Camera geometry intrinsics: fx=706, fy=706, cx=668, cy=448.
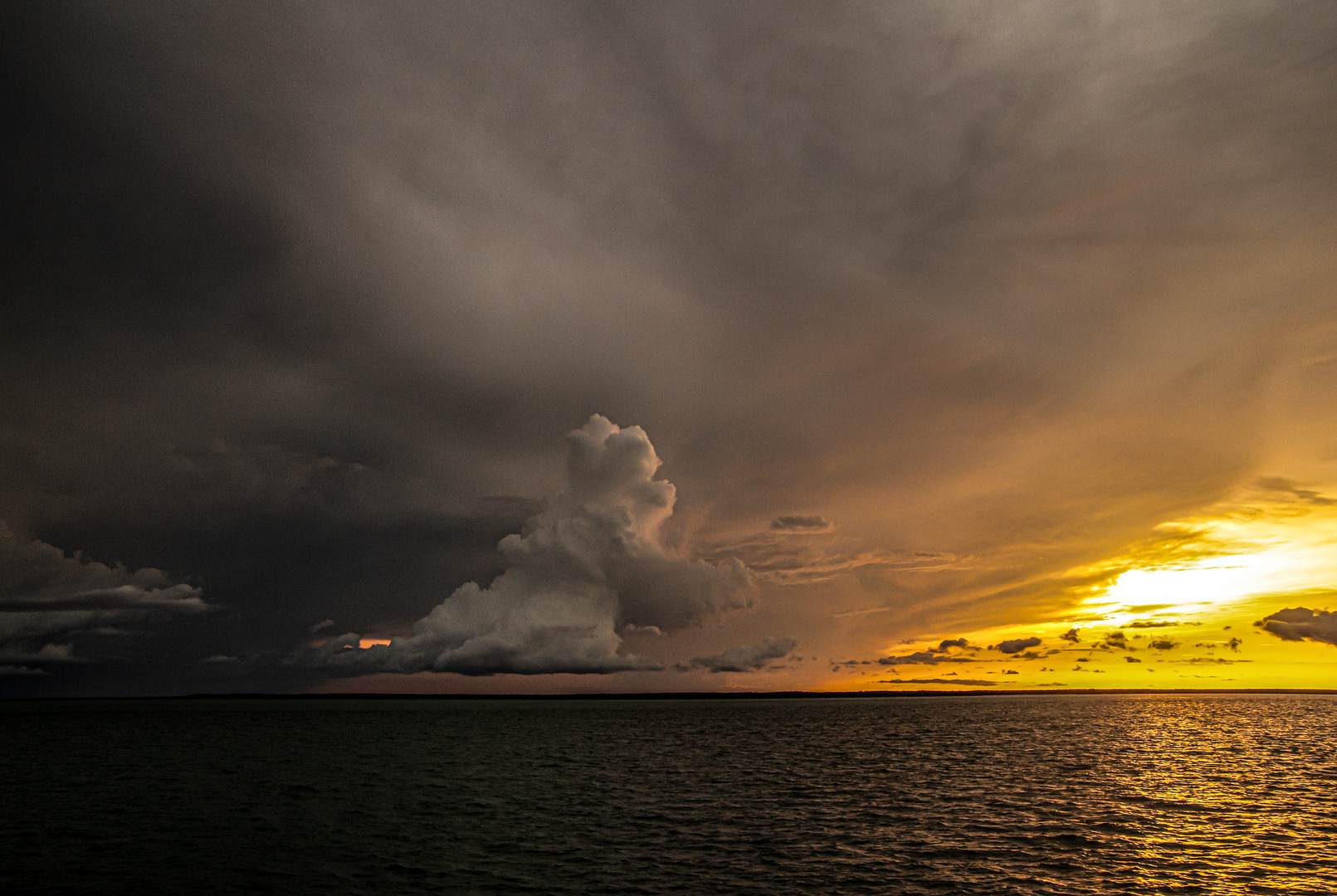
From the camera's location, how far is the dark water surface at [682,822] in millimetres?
36531

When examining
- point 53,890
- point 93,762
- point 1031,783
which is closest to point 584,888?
point 53,890

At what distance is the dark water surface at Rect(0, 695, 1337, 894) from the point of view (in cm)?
3653

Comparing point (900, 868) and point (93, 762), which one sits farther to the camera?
point (93, 762)

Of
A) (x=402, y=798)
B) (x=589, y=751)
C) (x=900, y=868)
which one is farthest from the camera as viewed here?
(x=589, y=751)

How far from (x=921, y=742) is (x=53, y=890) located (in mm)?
116660

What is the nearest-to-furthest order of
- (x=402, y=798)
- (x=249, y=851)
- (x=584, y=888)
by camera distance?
(x=584, y=888), (x=249, y=851), (x=402, y=798)

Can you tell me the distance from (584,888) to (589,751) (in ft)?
269

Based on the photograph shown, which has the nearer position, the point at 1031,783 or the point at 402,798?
the point at 402,798

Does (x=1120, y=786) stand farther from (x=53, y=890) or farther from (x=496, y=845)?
(x=53, y=890)

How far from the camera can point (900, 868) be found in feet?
124

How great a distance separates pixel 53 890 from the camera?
3475 cm

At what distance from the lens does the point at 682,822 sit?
167ft

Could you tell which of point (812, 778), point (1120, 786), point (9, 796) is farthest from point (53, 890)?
point (1120, 786)

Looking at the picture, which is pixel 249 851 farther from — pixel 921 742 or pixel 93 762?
pixel 921 742
